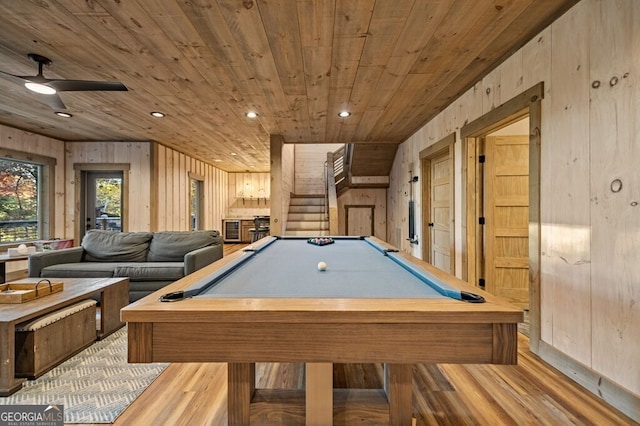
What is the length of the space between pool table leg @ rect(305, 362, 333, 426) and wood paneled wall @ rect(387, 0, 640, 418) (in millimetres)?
1694

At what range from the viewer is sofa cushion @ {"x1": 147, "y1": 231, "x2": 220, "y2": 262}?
12.7 ft

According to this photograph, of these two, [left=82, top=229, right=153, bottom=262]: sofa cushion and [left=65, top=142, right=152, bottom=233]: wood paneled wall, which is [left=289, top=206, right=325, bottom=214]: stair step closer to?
[left=65, top=142, right=152, bottom=233]: wood paneled wall

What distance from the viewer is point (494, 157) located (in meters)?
3.29

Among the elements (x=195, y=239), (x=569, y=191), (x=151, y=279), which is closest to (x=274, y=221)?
(x=195, y=239)

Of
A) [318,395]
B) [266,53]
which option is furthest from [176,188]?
[318,395]

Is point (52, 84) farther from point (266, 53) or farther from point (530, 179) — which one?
point (530, 179)

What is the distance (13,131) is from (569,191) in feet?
24.2

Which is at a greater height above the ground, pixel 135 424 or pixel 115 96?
pixel 115 96

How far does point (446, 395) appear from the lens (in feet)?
5.96

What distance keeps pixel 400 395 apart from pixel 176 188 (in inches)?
261

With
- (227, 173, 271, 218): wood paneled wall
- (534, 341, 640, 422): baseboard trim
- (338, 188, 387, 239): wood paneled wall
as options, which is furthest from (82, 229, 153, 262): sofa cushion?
(227, 173, 271, 218): wood paneled wall

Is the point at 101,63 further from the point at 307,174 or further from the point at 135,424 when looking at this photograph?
the point at 307,174

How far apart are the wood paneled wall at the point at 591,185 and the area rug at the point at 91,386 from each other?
114 inches

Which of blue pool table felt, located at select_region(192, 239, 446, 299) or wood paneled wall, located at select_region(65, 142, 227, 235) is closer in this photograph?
blue pool table felt, located at select_region(192, 239, 446, 299)
